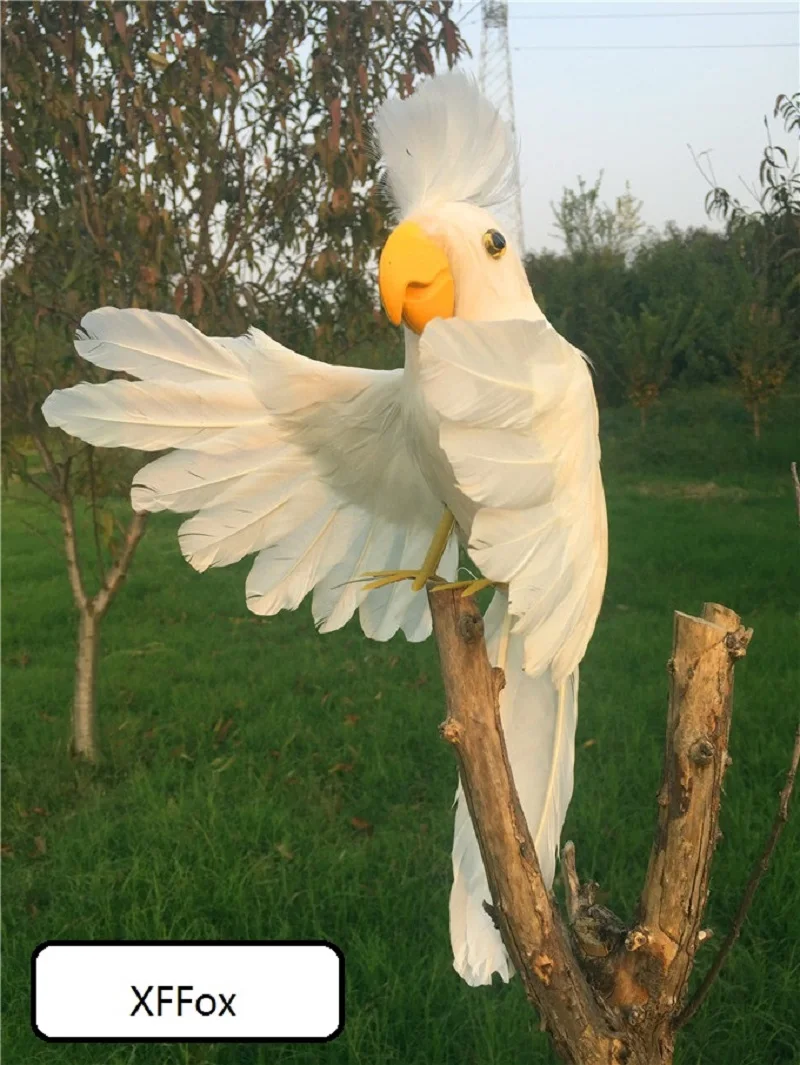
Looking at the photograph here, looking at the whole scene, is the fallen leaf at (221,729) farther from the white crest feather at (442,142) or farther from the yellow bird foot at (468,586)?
the white crest feather at (442,142)

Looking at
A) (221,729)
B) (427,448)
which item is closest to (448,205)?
(427,448)

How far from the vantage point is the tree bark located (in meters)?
0.94

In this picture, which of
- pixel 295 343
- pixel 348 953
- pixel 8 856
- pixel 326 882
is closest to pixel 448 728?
pixel 348 953

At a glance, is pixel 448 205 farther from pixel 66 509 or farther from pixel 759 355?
pixel 759 355

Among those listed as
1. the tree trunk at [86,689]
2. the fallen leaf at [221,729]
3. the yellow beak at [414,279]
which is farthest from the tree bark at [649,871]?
the fallen leaf at [221,729]

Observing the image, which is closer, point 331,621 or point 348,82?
point 331,621

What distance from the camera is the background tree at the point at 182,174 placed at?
1.94 m

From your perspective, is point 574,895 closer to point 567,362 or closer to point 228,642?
point 567,362

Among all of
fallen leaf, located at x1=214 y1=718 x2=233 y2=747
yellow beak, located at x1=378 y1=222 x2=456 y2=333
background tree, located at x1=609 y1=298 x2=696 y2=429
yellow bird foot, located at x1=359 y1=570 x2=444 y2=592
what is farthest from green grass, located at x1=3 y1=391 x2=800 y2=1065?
yellow beak, located at x1=378 y1=222 x2=456 y2=333

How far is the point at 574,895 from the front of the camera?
1.04m

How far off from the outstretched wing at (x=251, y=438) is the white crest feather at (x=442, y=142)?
25cm

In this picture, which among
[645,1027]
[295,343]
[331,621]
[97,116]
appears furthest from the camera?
[295,343]

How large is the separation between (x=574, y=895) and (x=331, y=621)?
1.81 ft

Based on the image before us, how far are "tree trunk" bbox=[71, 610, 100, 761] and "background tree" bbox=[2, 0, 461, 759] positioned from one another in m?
0.28
